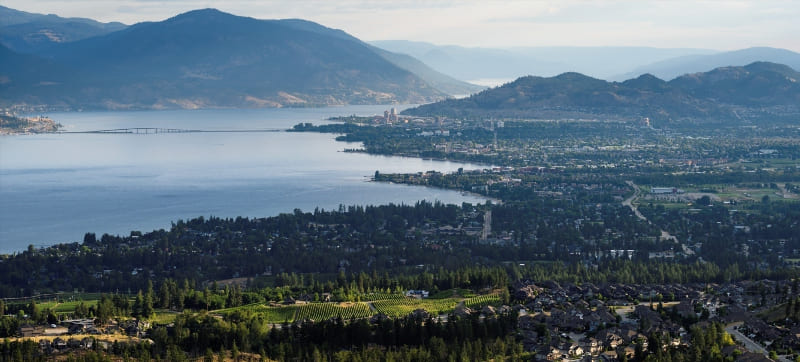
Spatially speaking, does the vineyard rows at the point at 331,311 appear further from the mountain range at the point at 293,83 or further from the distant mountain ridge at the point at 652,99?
the mountain range at the point at 293,83

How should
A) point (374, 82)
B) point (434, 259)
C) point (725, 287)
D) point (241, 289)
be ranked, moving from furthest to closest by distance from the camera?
point (374, 82) < point (434, 259) < point (241, 289) < point (725, 287)

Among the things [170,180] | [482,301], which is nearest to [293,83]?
[170,180]

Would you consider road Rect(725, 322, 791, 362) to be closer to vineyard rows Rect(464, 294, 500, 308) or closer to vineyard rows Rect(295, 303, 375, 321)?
vineyard rows Rect(464, 294, 500, 308)

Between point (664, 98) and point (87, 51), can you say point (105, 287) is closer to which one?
point (664, 98)

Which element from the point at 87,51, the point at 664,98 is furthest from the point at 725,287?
the point at 87,51

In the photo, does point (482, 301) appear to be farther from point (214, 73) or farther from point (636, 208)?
point (214, 73)
